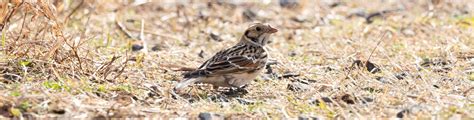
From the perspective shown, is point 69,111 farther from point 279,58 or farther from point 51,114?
point 279,58

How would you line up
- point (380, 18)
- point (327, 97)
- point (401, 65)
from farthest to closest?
point (380, 18) < point (401, 65) < point (327, 97)

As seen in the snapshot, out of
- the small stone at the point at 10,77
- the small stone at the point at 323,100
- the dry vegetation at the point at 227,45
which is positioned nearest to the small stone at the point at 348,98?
the dry vegetation at the point at 227,45

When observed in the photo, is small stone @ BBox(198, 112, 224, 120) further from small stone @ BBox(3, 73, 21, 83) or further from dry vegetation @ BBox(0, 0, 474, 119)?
small stone @ BBox(3, 73, 21, 83)

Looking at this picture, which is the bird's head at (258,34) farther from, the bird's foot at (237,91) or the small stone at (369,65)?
the small stone at (369,65)

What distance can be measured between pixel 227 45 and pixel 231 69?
263 centimetres

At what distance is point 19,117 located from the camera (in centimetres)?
590

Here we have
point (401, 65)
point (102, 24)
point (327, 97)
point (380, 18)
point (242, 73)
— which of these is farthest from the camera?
point (380, 18)

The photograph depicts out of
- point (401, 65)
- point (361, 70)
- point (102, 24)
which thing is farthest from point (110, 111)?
point (102, 24)

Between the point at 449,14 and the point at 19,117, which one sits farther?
the point at 449,14

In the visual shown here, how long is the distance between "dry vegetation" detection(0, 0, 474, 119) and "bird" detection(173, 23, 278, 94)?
11 cm

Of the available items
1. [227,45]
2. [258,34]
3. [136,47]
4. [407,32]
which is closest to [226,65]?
[258,34]

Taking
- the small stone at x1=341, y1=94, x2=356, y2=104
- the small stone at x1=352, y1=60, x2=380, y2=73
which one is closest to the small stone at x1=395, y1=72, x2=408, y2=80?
the small stone at x1=352, y1=60, x2=380, y2=73

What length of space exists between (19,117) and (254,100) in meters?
1.64

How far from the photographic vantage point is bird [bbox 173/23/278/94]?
22.8 feet
